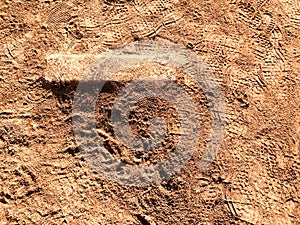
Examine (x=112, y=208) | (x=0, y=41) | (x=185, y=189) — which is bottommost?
(x=112, y=208)

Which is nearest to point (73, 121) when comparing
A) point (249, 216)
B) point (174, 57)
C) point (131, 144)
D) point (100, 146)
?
point (100, 146)

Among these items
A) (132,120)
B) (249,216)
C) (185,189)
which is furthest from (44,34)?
(249,216)

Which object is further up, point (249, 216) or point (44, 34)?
point (44, 34)

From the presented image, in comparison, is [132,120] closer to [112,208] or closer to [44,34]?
[112,208]

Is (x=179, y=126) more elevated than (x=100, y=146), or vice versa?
(x=179, y=126)

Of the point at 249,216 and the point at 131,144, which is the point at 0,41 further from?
the point at 249,216

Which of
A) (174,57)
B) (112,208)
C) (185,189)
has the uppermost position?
(174,57)
